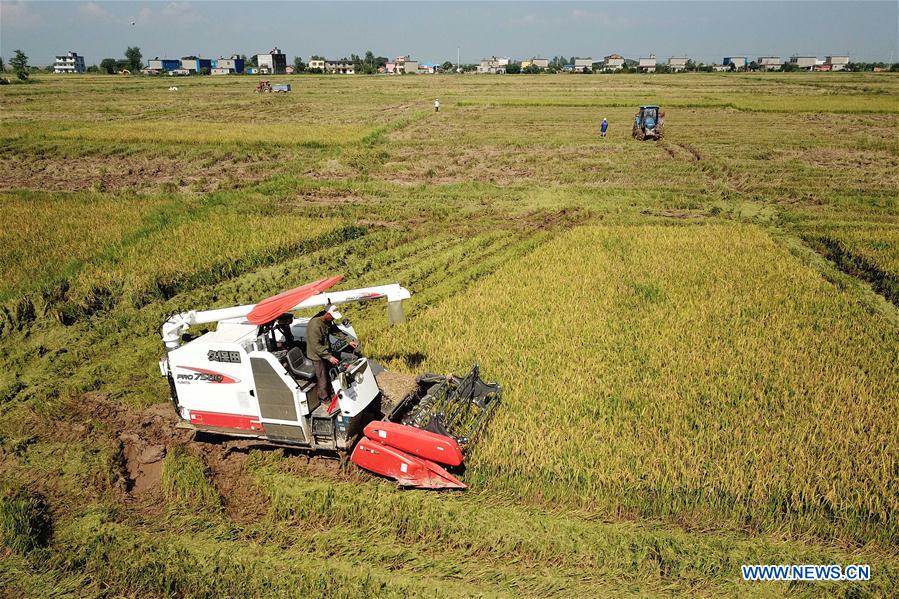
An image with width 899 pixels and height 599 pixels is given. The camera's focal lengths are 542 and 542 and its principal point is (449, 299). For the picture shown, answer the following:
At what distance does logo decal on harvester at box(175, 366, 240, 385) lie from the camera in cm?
739

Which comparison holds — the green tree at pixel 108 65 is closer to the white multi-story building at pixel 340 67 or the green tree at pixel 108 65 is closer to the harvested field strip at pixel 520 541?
the white multi-story building at pixel 340 67

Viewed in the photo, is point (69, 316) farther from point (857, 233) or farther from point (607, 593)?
point (857, 233)

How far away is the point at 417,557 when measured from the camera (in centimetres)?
630

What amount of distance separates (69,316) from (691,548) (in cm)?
1308

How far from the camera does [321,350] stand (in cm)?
721

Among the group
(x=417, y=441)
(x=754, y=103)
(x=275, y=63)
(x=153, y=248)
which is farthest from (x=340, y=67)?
(x=417, y=441)

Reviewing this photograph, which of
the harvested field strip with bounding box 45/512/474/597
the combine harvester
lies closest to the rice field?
the harvested field strip with bounding box 45/512/474/597

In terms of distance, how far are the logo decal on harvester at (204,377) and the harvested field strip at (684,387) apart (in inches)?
134

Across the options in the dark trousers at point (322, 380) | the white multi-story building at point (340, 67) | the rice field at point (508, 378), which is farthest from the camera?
the white multi-story building at point (340, 67)

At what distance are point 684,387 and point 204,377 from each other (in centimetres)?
756

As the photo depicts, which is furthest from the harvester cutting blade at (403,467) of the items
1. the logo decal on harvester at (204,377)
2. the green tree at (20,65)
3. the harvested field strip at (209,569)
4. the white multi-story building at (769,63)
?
the white multi-story building at (769,63)

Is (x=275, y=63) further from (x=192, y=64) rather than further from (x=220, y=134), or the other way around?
Result: (x=220, y=134)

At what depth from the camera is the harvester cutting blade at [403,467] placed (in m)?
6.98

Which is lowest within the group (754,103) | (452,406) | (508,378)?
(508,378)
